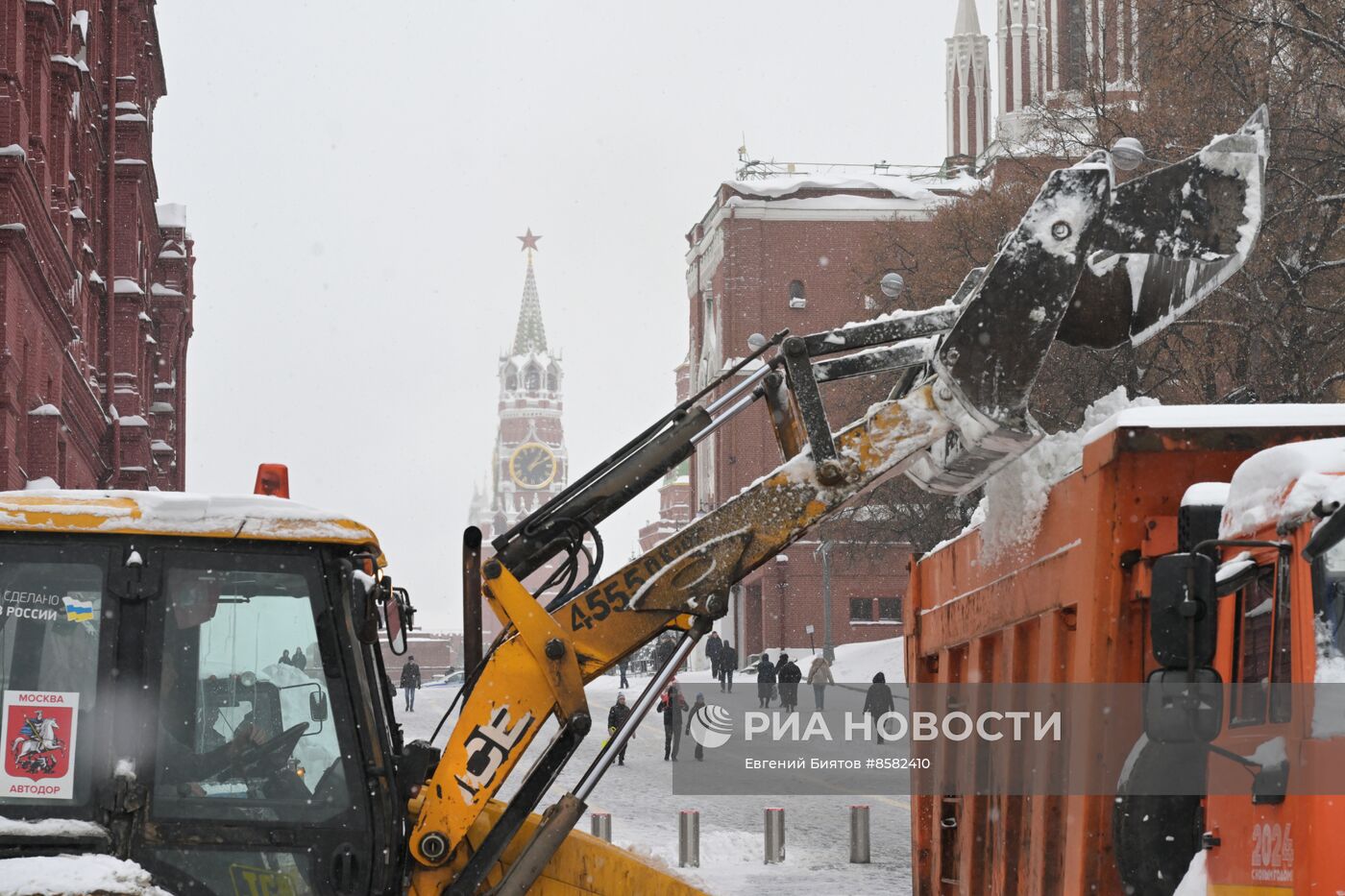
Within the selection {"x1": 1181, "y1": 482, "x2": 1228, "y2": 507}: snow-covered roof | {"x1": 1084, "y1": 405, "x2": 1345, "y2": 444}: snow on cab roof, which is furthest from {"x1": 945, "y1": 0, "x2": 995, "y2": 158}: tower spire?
{"x1": 1181, "y1": 482, "x2": 1228, "y2": 507}: snow-covered roof

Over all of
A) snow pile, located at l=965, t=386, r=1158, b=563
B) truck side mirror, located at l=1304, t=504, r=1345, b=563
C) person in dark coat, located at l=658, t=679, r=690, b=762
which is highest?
snow pile, located at l=965, t=386, r=1158, b=563

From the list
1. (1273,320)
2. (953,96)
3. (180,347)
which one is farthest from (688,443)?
(953,96)

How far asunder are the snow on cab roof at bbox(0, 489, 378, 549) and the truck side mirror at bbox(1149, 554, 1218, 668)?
96.6 inches

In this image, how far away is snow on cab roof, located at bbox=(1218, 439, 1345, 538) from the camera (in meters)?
5.12

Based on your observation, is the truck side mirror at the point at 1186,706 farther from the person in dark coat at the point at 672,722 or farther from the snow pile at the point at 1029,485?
the person in dark coat at the point at 672,722

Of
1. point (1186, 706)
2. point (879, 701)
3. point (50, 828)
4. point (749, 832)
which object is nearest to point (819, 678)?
point (879, 701)

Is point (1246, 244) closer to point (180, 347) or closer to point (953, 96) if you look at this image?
point (180, 347)

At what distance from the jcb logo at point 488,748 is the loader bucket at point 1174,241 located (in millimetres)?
2661

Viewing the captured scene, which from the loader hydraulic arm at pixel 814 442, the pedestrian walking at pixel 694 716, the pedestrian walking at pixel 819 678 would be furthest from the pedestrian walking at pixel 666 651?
the pedestrian walking at pixel 819 678

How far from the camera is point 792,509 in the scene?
23.0ft

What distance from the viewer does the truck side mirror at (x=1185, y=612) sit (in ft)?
16.6

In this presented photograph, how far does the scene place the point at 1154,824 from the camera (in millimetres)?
5953

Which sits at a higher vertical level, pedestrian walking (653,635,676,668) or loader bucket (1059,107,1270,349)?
loader bucket (1059,107,1270,349)

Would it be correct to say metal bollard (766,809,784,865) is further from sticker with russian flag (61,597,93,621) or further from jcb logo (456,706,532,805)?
sticker with russian flag (61,597,93,621)
